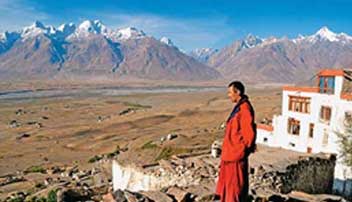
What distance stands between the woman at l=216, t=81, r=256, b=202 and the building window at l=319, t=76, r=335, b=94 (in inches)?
608

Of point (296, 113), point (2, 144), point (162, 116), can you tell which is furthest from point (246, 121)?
point (162, 116)

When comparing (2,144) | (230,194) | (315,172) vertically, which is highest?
(230,194)

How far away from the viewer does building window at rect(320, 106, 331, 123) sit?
2367cm

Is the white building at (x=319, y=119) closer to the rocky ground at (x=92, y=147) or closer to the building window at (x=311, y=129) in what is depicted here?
the building window at (x=311, y=129)

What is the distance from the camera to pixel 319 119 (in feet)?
80.9

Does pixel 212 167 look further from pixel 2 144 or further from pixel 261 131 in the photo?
pixel 2 144

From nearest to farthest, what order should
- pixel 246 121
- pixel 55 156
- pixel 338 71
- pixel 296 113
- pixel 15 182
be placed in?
pixel 246 121
pixel 338 71
pixel 296 113
pixel 15 182
pixel 55 156

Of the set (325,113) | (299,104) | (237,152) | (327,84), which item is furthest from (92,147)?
(237,152)

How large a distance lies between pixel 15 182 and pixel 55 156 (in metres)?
17.3

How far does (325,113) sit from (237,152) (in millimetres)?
16420

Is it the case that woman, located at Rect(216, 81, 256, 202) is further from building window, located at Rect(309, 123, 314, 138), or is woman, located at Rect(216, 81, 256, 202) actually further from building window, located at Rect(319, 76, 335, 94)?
building window, located at Rect(309, 123, 314, 138)

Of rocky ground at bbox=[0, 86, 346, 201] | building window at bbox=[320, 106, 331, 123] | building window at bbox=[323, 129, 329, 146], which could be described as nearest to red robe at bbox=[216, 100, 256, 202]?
rocky ground at bbox=[0, 86, 346, 201]

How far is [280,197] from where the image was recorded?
1270cm

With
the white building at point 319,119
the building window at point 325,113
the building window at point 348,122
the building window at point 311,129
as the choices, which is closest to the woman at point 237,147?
the building window at point 348,122
